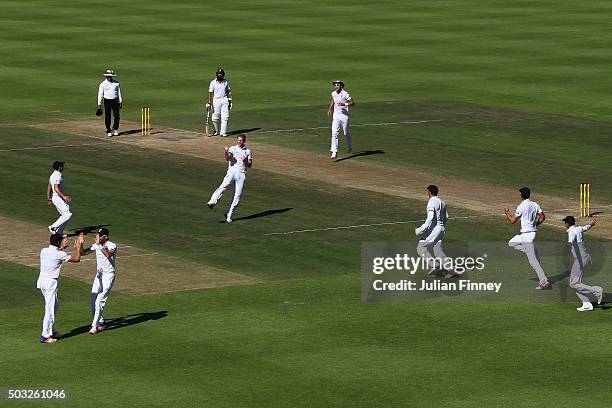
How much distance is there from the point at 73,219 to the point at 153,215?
189 cm

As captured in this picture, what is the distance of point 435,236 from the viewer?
3138 cm

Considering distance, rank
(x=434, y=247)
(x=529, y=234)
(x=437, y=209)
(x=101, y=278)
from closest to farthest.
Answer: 1. (x=101, y=278)
2. (x=529, y=234)
3. (x=437, y=209)
4. (x=434, y=247)

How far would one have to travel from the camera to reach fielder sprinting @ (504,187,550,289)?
100 ft

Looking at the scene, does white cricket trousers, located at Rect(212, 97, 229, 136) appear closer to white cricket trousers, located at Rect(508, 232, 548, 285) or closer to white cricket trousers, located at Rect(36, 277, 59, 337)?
white cricket trousers, located at Rect(508, 232, 548, 285)

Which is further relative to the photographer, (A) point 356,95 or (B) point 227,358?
(A) point 356,95

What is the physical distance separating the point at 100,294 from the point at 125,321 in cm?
103

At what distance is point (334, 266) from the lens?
108ft

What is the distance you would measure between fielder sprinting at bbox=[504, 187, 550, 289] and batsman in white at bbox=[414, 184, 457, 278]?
4.46 ft

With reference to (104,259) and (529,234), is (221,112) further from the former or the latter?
(104,259)

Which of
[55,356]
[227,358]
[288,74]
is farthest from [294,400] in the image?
[288,74]

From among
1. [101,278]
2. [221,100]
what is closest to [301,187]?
[221,100]

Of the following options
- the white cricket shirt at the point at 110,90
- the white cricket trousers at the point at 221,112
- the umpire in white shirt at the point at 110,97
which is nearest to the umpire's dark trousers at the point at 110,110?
the umpire in white shirt at the point at 110,97

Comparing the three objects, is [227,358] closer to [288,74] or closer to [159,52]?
[288,74]

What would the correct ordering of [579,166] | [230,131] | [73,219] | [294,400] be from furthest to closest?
1. [230,131]
2. [579,166]
3. [73,219]
4. [294,400]
